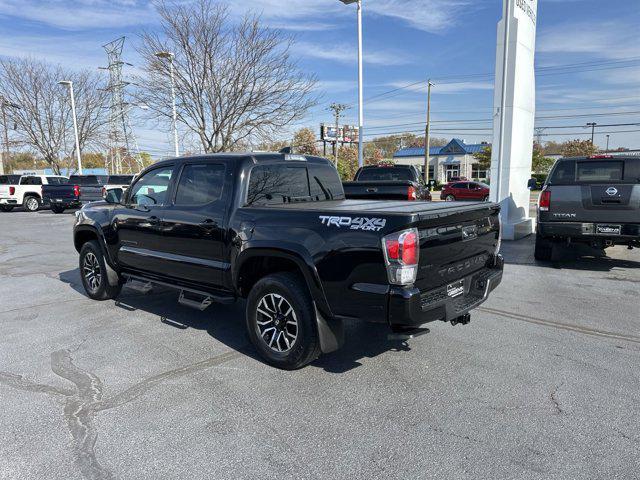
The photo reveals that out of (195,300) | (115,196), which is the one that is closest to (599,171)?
(195,300)

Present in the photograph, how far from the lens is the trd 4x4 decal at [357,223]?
332cm

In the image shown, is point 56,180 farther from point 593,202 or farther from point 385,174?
point 593,202

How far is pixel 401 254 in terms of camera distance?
324cm

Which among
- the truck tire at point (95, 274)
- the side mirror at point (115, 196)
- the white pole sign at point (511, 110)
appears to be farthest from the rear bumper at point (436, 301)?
the white pole sign at point (511, 110)

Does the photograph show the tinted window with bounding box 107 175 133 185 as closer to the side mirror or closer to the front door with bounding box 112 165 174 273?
the side mirror

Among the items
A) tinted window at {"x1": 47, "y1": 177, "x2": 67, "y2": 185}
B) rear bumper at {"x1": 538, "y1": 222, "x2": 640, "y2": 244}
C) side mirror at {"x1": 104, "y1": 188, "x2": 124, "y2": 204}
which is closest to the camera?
side mirror at {"x1": 104, "y1": 188, "x2": 124, "y2": 204}

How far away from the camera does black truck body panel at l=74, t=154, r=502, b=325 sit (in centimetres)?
337

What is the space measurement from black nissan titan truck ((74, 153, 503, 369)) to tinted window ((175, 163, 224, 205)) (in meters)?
0.01

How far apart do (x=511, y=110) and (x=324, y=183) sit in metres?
7.72

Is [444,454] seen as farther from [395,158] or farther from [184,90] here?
[395,158]

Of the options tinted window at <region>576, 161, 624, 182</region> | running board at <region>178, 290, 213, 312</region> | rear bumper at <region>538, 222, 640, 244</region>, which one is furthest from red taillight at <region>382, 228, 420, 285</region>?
tinted window at <region>576, 161, 624, 182</region>

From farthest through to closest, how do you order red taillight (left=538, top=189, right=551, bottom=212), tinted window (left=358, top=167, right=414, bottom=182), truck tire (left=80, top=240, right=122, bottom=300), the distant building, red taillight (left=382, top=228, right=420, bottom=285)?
the distant building
tinted window (left=358, top=167, right=414, bottom=182)
red taillight (left=538, top=189, right=551, bottom=212)
truck tire (left=80, top=240, right=122, bottom=300)
red taillight (left=382, top=228, right=420, bottom=285)

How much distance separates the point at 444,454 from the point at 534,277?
5.47 m

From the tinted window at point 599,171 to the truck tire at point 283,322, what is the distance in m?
6.23
